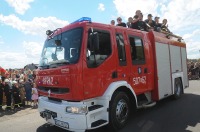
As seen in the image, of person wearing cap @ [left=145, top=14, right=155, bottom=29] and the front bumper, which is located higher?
person wearing cap @ [left=145, top=14, right=155, bottom=29]

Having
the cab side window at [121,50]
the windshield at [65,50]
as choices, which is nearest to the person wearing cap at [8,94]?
the windshield at [65,50]

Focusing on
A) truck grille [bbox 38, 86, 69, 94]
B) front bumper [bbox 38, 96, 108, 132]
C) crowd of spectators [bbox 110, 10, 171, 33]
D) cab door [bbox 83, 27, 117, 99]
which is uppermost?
crowd of spectators [bbox 110, 10, 171, 33]

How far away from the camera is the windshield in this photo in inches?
211

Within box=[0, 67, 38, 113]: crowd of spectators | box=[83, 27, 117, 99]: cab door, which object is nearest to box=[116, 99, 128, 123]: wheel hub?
box=[83, 27, 117, 99]: cab door

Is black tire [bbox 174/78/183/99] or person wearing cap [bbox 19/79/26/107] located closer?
black tire [bbox 174/78/183/99]

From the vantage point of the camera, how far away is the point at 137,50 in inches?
278

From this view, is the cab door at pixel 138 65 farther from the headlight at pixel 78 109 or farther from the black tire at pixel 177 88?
the black tire at pixel 177 88

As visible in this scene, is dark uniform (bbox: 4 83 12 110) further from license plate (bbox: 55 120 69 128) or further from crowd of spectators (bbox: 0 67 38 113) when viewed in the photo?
license plate (bbox: 55 120 69 128)

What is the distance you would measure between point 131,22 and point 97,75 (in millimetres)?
3842

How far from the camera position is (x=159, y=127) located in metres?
6.18

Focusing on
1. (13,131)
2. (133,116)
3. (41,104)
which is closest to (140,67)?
(133,116)

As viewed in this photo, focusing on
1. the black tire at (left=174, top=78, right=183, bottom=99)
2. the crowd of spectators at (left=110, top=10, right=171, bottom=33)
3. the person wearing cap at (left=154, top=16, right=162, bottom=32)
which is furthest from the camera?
the black tire at (left=174, top=78, right=183, bottom=99)

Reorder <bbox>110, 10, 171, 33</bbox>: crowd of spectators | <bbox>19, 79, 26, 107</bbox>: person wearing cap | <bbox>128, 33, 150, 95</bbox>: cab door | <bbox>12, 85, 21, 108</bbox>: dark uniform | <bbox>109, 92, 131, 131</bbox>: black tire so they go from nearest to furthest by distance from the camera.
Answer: <bbox>109, 92, 131, 131</bbox>: black tire < <bbox>128, 33, 150, 95</bbox>: cab door < <bbox>110, 10, 171, 33</bbox>: crowd of spectators < <bbox>12, 85, 21, 108</bbox>: dark uniform < <bbox>19, 79, 26, 107</bbox>: person wearing cap

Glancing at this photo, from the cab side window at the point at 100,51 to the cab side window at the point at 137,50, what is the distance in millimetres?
1124
